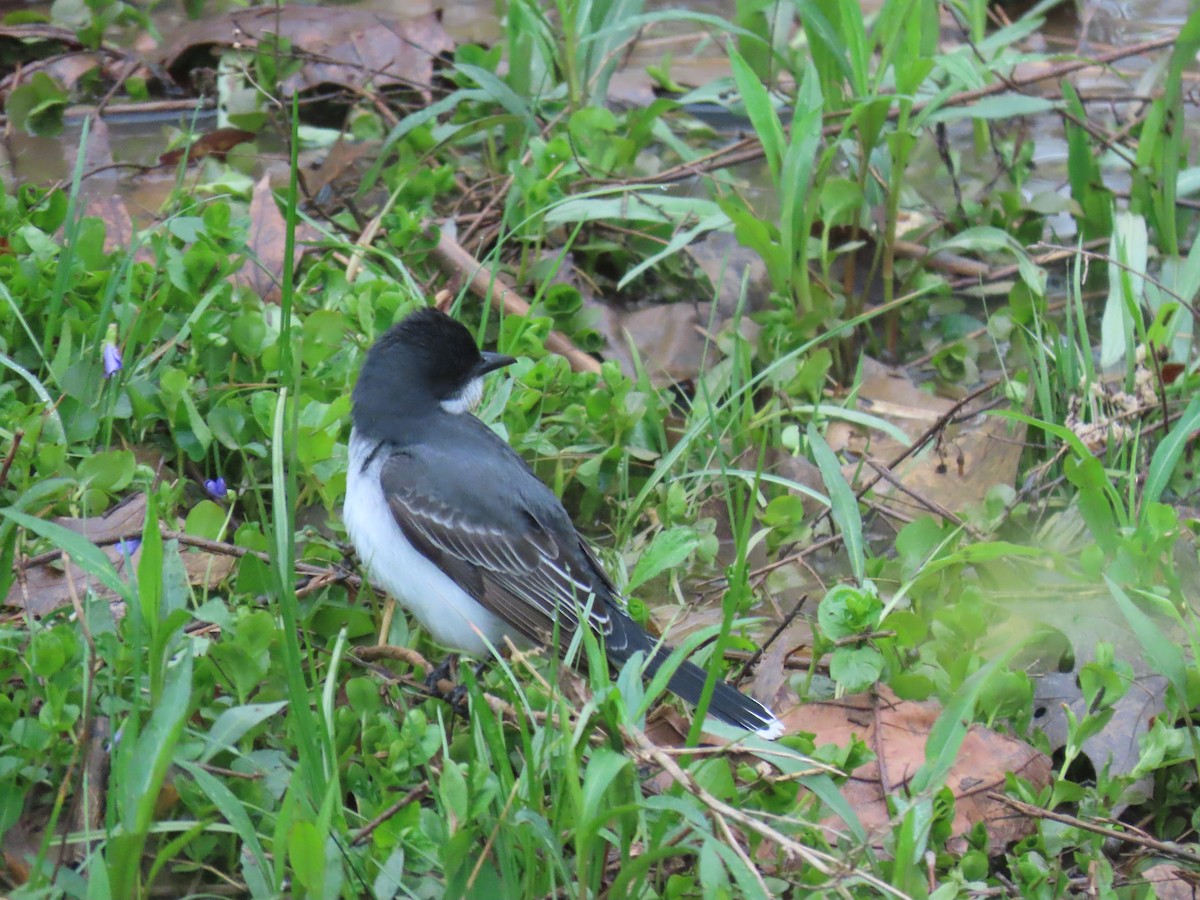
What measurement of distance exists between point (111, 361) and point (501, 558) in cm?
→ 135

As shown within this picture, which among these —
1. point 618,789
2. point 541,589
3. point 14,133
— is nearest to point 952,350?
point 541,589

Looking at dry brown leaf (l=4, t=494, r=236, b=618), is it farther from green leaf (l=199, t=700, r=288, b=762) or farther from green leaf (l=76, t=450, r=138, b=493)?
green leaf (l=199, t=700, r=288, b=762)

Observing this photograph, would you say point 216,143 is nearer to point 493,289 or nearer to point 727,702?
point 493,289

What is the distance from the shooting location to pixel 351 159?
623 centimetres

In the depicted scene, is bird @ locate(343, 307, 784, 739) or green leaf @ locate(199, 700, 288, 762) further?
bird @ locate(343, 307, 784, 739)

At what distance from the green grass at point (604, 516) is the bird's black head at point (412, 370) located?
0.51 ft

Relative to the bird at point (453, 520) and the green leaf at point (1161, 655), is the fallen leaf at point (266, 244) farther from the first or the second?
the green leaf at point (1161, 655)

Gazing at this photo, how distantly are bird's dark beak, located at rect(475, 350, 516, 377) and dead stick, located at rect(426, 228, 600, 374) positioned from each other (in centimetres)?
49

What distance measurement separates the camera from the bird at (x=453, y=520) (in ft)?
13.3

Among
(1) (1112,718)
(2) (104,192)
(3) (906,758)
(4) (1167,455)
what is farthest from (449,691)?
(2) (104,192)

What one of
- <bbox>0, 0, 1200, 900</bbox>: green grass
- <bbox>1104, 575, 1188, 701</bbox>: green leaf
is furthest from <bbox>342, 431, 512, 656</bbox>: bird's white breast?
<bbox>1104, 575, 1188, 701</bbox>: green leaf

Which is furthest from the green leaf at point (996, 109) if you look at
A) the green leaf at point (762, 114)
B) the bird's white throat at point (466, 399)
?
the bird's white throat at point (466, 399)

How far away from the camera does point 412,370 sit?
4492mm

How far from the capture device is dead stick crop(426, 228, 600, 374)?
535 centimetres
